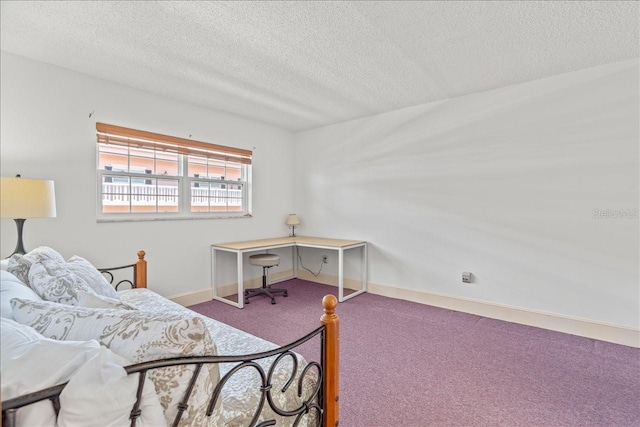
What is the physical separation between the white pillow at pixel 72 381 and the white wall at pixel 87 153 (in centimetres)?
251

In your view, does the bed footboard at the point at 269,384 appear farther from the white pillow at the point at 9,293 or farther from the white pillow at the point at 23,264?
the white pillow at the point at 23,264

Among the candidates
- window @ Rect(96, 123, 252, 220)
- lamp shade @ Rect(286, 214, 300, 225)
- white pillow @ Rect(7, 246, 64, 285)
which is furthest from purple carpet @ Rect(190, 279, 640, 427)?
white pillow @ Rect(7, 246, 64, 285)

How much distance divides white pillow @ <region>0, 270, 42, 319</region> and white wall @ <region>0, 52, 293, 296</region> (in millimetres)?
1646

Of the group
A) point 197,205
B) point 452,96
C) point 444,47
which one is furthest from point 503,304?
point 197,205

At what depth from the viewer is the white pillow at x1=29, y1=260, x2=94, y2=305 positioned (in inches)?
61.1

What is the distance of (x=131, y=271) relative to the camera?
3307 millimetres

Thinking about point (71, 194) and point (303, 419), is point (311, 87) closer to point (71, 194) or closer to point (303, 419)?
point (71, 194)

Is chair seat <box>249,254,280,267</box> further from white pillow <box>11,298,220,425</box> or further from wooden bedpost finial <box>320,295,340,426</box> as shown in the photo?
white pillow <box>11,298,220,425</box>

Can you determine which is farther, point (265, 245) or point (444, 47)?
point (265, 245)

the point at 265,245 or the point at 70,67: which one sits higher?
the point at 70,67

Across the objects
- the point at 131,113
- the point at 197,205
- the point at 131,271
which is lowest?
the point at 131,271

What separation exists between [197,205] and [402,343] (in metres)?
2.85

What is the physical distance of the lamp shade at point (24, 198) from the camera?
203 cm

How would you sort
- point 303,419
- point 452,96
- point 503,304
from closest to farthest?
point 303,419 < point 503,304 < point 452,96
